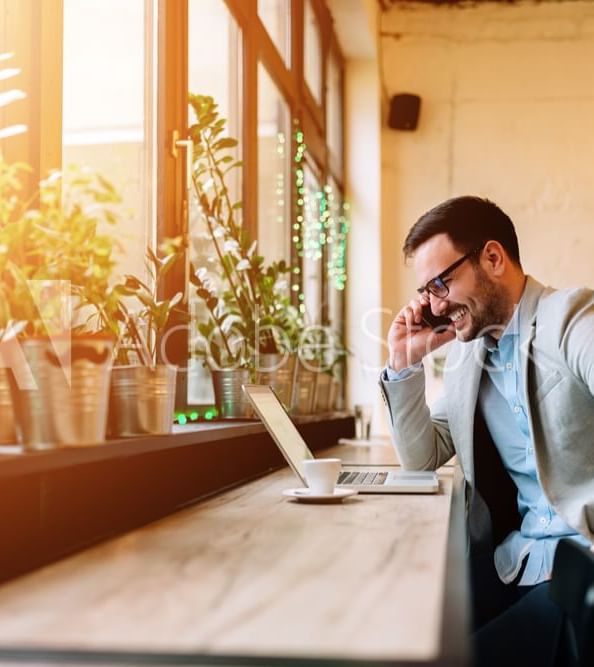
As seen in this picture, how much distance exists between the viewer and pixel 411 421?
104 inches

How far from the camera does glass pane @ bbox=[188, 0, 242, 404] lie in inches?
112

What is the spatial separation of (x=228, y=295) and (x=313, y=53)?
123 inches

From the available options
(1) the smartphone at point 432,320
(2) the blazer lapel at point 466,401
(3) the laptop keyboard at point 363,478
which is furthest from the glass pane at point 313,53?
(3) the laptop keyboard at point 363,478

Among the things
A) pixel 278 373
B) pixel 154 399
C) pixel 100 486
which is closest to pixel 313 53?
pixel 278 373

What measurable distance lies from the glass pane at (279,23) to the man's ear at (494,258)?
76.7 inches

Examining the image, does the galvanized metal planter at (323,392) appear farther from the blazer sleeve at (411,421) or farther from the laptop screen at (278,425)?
the laptop screen at (278,425)

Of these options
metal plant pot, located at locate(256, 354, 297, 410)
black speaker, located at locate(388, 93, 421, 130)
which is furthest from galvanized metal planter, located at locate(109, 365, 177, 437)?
black speaker, located at locate(388, 93, 421, 130)

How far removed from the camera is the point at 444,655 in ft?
2.78

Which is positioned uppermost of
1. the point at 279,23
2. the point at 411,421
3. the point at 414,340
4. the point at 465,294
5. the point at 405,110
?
the point at 405,110

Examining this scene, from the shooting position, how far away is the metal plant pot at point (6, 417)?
53.1 inches

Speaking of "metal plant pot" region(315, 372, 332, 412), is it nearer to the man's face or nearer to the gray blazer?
the man's face

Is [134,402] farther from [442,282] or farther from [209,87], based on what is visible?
[209,87]

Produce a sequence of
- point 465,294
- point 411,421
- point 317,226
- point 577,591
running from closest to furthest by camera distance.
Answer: point 577,591
point 465,294
point 411,421
point 317,226

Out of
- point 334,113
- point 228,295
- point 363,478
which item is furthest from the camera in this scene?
point 334,113
